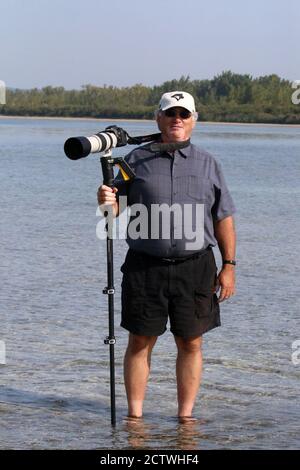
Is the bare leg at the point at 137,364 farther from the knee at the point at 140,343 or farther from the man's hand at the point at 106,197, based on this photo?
the man's hand at the point at 106,197

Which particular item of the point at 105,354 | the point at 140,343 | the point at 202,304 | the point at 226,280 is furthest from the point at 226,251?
the point at 105,354

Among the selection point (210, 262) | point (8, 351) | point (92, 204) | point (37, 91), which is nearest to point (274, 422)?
point (210, 262)

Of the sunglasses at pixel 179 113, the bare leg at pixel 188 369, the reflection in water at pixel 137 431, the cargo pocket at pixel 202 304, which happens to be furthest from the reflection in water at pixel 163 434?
the sunglasses at pixel 179 113

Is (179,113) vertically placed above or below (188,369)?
above

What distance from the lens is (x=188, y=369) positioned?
251 inches

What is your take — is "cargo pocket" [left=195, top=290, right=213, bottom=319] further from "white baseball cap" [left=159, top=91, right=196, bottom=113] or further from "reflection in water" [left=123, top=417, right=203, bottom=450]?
"white baseball cap" [left=159, top=91, right=196, bottom=113]

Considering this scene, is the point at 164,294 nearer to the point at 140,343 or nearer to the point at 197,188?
the point at 140,343

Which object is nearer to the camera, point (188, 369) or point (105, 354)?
point (188, 369)

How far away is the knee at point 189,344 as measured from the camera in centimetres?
627

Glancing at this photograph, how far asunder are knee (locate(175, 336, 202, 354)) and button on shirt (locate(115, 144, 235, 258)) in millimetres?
463

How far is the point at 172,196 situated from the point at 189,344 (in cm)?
79

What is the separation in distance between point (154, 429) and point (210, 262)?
904 millimetres
